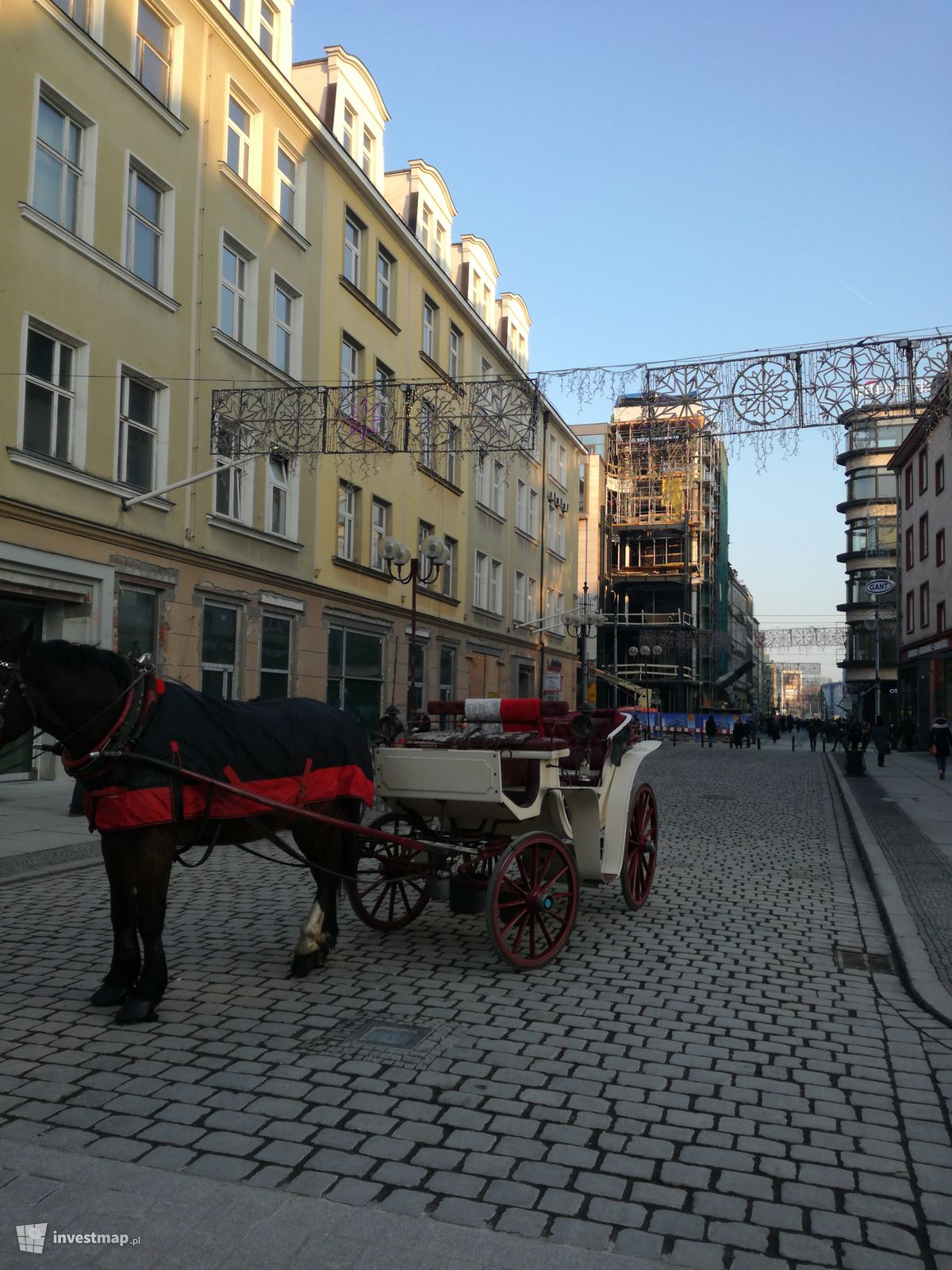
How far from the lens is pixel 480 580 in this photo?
35188 millimetres

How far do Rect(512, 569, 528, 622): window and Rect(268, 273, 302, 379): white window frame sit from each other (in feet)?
58.6

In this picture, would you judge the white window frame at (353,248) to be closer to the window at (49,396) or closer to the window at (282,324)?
the window at (282,324)

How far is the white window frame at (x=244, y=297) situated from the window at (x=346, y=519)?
15.6 feet

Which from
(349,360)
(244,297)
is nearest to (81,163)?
(244,297)

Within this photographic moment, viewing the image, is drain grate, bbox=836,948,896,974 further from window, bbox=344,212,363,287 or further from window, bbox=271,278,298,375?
window, bbox=344,212,363,287

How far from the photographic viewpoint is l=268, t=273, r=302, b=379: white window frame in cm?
2158

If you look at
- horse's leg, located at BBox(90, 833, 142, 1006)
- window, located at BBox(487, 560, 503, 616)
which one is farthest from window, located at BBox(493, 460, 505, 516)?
horse's leg, located at BBox(90, 833, 142, 1006)

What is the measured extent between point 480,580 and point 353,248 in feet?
42.4

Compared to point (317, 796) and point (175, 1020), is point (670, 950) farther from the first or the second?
point (175, 1020)

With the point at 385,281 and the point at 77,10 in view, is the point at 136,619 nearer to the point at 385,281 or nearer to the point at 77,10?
the point at 77,10

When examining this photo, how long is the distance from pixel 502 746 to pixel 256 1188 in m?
3.68

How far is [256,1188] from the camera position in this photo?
11.1 feet

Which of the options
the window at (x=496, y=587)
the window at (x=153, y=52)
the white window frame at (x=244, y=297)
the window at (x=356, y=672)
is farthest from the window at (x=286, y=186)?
the window at (x=496, y=587)

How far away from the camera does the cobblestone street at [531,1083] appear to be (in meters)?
3.33
